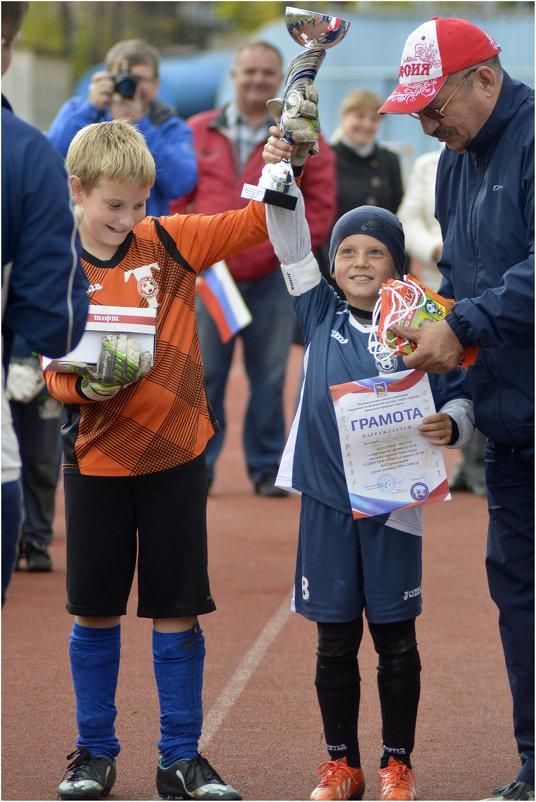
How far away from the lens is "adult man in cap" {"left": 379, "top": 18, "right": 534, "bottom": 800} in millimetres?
3275

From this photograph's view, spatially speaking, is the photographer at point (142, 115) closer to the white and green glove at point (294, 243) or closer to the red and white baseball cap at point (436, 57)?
the white and green glove at point (294, 243)

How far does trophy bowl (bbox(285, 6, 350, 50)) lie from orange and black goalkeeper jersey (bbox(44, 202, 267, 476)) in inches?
20.9

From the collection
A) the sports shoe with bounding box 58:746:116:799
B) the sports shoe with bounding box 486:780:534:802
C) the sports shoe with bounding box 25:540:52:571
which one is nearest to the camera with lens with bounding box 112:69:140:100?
the sports shoe with bounding box 25:540:52:571

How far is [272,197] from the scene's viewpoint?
3.46 m

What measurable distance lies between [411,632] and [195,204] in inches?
201

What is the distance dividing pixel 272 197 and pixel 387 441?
82cm

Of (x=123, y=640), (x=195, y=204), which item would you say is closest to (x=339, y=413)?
(x=123, y=640)

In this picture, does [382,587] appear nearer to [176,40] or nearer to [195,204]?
[195,204]

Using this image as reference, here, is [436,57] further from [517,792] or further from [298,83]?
[517,792]

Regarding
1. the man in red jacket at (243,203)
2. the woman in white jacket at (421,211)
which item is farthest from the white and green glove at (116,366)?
the woman in white jacket at (421,211)

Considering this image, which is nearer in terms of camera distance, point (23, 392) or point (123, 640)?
point (123, 640)

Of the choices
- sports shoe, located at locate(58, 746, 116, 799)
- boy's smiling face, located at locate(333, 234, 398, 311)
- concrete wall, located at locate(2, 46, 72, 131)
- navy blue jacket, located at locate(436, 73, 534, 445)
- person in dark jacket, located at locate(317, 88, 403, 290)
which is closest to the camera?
navy blue jacket, located at locate(436, 73, 534, 445)

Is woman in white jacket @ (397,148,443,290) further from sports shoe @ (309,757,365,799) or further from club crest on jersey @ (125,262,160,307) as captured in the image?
sports shoe @ (309,757,365,799)

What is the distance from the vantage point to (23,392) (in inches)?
240
